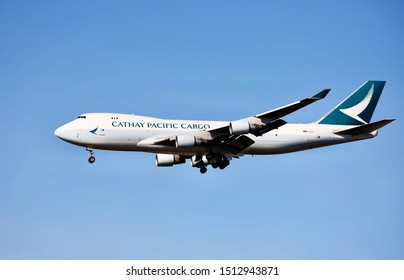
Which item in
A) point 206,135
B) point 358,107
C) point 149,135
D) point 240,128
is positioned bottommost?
point 240,128

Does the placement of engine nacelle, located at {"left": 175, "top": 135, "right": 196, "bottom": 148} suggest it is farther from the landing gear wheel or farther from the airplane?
the landing gear wheel

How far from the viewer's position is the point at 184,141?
162 ft

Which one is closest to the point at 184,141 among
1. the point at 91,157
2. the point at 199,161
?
the point at 199,161

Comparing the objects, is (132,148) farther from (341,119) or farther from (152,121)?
(341,119)

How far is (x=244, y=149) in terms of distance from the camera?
5262cm

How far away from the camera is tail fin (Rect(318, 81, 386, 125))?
56844mm

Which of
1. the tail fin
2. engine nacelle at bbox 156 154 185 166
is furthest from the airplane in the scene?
the tail fin

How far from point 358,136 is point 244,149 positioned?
29.3 ft

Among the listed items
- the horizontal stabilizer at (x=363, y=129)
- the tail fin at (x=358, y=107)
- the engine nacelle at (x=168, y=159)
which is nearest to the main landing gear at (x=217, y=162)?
the engine nacelle at (x=168, y=159)

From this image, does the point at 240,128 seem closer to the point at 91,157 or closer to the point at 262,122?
the point at 262,122

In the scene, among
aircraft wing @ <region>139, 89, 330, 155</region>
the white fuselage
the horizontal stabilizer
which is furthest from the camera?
the horizontal stabilizer

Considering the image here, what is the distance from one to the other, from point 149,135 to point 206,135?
4049 mm

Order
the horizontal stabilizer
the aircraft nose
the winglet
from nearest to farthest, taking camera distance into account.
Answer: the winglet < the horizontal stabilizer < the aircraft nose
